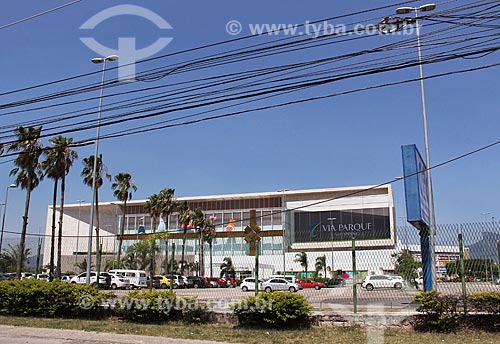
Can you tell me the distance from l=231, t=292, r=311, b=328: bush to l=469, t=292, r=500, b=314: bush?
3.90 meters

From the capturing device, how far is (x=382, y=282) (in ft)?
45.0

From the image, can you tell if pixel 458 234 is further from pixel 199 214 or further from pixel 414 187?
pixel 199 214

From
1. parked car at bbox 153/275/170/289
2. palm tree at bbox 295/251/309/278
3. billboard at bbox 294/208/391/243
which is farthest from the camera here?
billboard at bbox 294/208/391/243

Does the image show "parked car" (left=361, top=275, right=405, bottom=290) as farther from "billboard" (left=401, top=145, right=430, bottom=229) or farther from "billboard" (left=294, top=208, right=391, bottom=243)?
"billboard" (left=294, top=208, right=391, bottom=243)

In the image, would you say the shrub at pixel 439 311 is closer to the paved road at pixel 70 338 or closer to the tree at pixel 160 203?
the paved road at pixel 70 338

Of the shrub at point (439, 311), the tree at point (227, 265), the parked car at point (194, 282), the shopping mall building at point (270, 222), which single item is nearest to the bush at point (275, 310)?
the shrub at point (439, 311)

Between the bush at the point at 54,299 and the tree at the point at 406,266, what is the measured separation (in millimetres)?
8836

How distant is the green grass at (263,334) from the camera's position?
1058cm

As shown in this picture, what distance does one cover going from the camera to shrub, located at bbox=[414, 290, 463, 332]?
1134 cm

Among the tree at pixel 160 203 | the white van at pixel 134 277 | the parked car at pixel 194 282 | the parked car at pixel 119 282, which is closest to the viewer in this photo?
the parked car at pixel 119 282

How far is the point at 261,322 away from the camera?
12344 millimetres

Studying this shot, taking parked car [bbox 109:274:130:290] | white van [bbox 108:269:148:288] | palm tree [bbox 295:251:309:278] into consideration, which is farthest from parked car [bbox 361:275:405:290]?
palm tree [bbox 295:251:309:278]

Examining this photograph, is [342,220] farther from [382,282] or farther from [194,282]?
[382,282]

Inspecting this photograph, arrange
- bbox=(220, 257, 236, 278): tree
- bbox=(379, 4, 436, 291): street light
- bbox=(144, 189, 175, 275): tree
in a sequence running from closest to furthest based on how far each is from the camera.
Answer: bbox=(379, 4, 436, 291): street light → bbox=(144, 189, 175, 275): tree → bbox=(220, 257, 236, 278): tree
